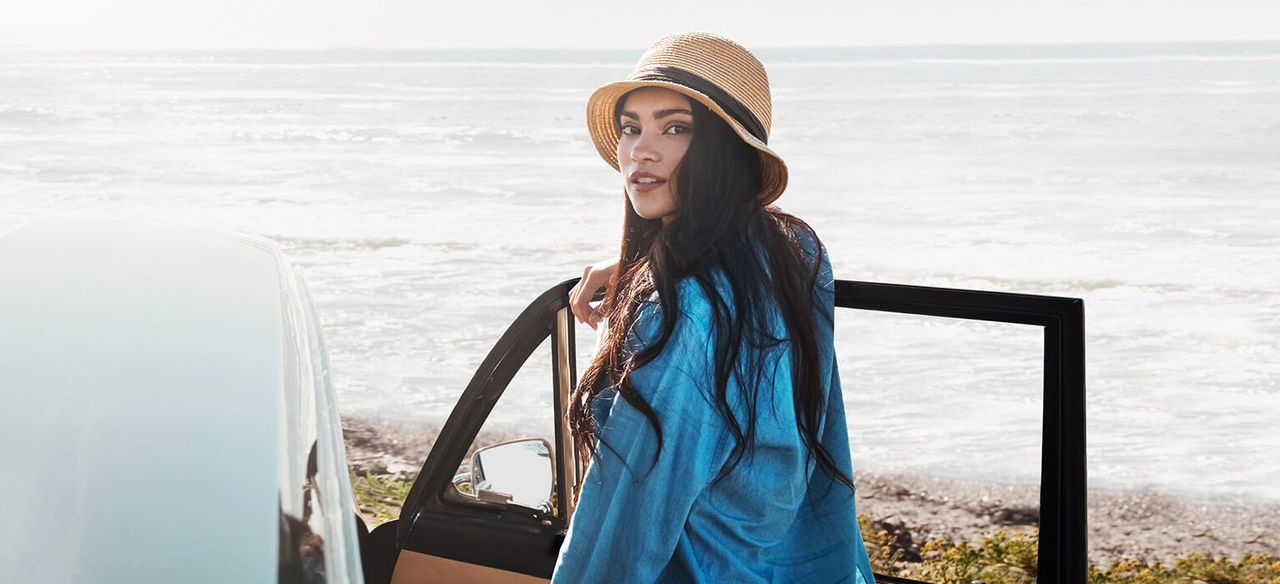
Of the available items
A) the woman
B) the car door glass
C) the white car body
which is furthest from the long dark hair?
the car door glass

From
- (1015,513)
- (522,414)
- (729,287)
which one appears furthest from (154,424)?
(522,414)

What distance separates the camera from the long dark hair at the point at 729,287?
1.64 meters

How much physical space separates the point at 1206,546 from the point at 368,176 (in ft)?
Answer: 63.0

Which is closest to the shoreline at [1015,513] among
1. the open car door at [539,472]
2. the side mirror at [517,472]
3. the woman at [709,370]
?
the open car door at [539,472]

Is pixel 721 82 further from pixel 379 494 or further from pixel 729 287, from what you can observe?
pixel 379 494

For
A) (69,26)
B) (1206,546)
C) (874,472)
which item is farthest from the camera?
(69,26)

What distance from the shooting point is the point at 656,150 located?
1.82 metres

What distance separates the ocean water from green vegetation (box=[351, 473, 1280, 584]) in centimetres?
349

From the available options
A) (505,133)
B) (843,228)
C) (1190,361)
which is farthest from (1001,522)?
(505,133)

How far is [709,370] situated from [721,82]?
465 mm

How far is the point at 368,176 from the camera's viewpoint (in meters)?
24.4

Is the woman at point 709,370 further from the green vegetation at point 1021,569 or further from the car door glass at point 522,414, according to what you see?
the car door glass at point 522,414

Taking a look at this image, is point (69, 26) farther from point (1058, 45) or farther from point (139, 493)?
point (139, 493)

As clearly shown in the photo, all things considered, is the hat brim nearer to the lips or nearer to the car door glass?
the lips
